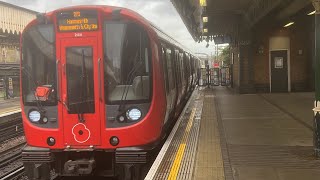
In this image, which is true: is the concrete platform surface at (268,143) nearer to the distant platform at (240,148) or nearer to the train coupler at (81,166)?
the distant platform at (240,148)

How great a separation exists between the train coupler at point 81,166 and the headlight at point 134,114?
817 millimetres

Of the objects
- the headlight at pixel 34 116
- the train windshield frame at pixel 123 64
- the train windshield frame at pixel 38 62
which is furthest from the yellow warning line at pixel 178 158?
the headlight at pixel 34 116

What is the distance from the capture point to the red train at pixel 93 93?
22.1 ft

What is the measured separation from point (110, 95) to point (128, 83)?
315mm

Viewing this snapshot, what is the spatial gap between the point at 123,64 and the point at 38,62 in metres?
1.31

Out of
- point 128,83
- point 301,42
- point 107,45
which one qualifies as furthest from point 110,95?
point 301,42

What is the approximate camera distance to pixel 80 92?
6.82m

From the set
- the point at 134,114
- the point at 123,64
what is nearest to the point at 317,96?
the point at 134,114

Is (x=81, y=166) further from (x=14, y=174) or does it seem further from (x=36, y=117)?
(x=14, y=174)

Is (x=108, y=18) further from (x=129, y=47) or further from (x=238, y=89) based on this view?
(x=238, y=89)

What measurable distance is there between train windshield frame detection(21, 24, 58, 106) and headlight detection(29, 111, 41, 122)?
141 millimetres

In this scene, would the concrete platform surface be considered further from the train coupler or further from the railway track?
the railway track

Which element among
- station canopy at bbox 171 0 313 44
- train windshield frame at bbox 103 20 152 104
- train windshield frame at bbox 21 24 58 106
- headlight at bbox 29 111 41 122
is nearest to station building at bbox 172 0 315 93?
station canopy at bbox 171 0 313 44

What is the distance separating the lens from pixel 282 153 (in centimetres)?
819
